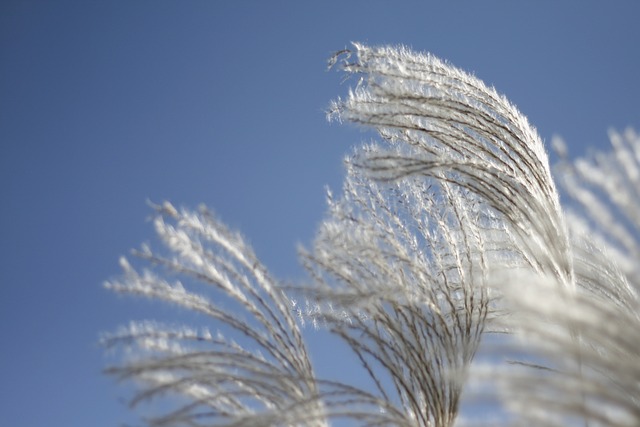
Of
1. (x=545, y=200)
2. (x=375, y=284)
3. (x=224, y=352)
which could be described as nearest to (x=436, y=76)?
(x=545, y=200)

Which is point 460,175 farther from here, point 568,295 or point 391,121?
point 568,295

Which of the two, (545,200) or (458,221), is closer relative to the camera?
(545,200)

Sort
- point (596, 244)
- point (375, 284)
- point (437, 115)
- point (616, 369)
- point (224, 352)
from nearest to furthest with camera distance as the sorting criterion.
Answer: point (616, 369), point (224, 352), point (375, 284), point (437, 115), point (596, 244)

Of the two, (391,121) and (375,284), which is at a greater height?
(391,121)

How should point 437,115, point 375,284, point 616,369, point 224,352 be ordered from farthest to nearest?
point 437,115
point 375,284
point 224,352
point 616,369

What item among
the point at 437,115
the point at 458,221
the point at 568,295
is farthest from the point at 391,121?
the point at 568,295

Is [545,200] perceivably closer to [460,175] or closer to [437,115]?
[460,175]

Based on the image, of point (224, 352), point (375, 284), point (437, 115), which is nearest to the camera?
point (224, 352)

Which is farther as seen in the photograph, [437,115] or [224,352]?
[437,115]

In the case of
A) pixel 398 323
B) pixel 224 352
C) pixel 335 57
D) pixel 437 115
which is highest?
pixel 335 57
